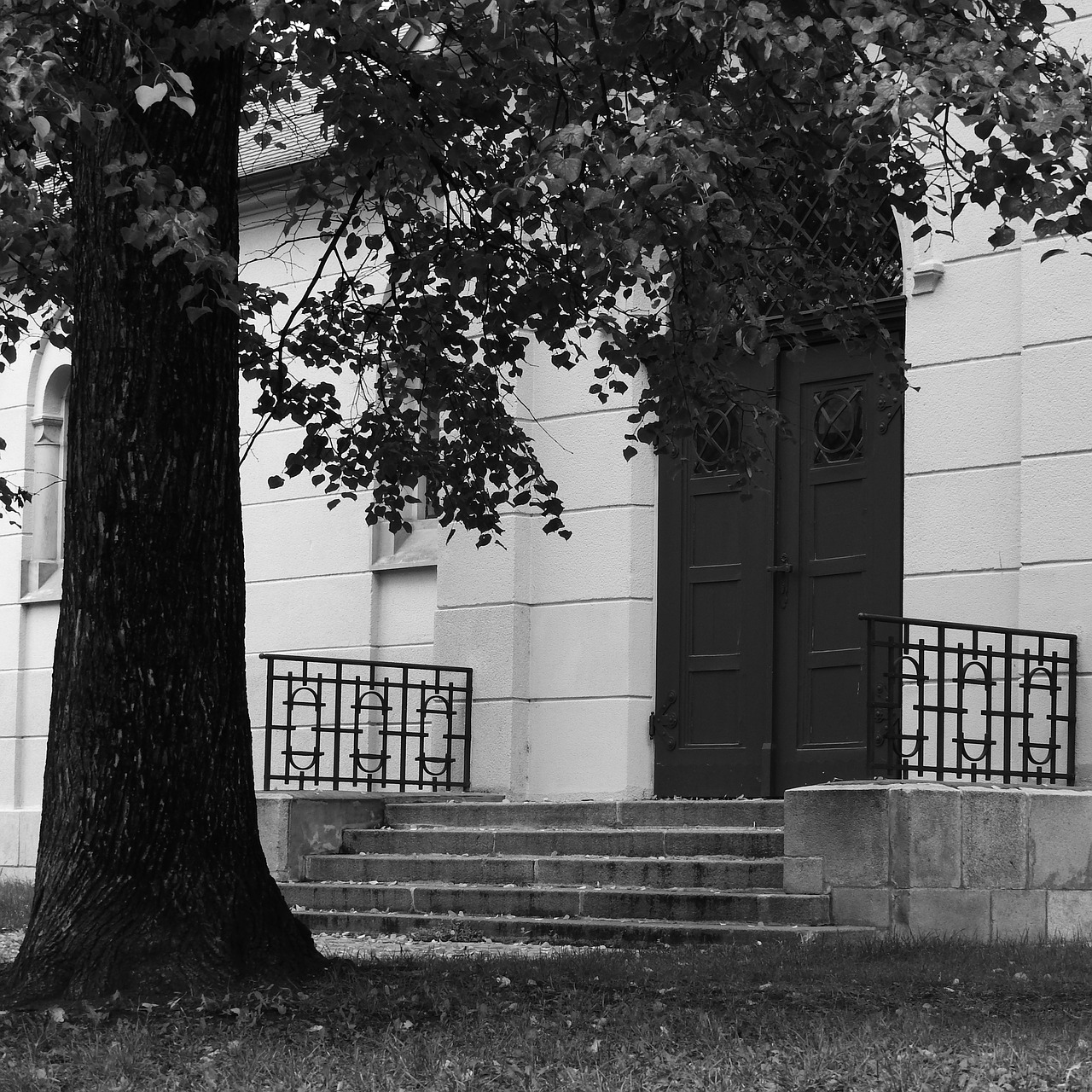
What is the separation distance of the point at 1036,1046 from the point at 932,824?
3.07m

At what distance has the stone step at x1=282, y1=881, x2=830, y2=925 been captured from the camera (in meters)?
9.30

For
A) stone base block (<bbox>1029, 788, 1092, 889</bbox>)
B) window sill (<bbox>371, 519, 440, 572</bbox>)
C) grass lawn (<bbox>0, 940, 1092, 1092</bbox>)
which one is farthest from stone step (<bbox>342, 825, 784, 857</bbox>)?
window sill (<bbox>371, 519, 440, 572</bbox>)

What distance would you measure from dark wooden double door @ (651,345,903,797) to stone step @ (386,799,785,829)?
1287 mm

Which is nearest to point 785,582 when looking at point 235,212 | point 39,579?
point 235,212

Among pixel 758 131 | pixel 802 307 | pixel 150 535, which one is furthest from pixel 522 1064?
Result: pixel 802 307

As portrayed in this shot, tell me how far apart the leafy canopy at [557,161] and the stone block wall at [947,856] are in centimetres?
182

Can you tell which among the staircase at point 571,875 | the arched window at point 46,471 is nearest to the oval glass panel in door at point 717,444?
the staircase at point 571,875

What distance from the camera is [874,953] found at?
8.37 metres

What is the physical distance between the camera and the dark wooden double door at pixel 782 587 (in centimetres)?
1173

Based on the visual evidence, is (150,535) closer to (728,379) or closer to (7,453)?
(728,379)

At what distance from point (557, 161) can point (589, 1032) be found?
292 centimetres

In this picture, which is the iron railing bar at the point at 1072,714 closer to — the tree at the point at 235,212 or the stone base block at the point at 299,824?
the tree at the point at 235,212

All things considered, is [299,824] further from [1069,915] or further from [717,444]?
[1069,915]

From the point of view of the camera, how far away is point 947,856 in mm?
9117
